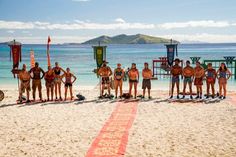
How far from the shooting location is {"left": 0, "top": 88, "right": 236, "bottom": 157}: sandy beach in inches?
329

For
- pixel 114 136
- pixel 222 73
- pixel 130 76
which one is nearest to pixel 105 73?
pixel 130 76

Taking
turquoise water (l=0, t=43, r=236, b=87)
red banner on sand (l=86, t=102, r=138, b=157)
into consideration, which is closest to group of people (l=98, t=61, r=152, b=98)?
red banner on sand (l=86, t=102, r=138, b=157)

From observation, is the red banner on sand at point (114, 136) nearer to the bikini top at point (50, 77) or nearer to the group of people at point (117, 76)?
the group of people at point (117, 76)

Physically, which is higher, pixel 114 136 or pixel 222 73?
pixel 222 73

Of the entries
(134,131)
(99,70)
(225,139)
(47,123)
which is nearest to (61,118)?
(47,123)

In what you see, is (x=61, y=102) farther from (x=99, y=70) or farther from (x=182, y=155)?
(x=182, y=155)

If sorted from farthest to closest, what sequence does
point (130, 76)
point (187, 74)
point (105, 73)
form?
point (105, 73) < point (130, 76) < point (187, 74)

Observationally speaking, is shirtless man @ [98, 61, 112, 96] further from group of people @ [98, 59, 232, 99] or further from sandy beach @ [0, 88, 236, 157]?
sandy beach @ [0, 88, 236, 157]

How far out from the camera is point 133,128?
10367 mm

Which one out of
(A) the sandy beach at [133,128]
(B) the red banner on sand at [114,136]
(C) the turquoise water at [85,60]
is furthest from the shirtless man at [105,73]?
(C) the turquoise water at [85,60]

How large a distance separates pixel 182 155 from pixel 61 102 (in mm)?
8010

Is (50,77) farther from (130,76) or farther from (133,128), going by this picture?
(133,128)

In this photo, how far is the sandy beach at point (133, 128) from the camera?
8359mm

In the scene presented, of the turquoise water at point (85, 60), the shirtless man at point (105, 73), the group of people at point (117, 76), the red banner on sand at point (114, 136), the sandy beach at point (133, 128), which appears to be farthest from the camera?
the turquoise water at point (85, 60)
